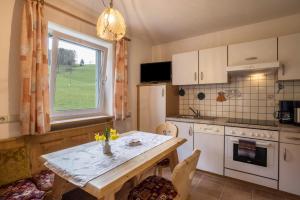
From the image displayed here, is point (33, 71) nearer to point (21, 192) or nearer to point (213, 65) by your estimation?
point (21, 192)

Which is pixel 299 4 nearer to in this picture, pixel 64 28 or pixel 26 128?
pixel 64 28

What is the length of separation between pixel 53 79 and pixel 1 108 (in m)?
0.68

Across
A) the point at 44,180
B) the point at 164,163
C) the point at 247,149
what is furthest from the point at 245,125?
the point at 44,180

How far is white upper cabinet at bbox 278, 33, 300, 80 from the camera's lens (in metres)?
2.16

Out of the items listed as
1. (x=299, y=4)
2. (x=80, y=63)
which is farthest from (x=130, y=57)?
(x=299, y=4)

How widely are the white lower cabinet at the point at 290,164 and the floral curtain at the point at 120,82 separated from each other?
2259 mm

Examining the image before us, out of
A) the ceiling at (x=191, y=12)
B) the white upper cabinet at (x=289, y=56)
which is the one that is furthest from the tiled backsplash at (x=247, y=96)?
the ceiling at (x=191, y=12)

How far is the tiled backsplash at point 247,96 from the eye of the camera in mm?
2526

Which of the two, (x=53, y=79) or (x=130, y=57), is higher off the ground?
(x=130, y=57)

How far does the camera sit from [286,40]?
221 centimetres

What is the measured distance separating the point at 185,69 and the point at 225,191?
1.98 meters

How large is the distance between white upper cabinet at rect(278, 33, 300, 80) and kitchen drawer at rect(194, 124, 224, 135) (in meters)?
1.06

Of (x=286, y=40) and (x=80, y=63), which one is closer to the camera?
(x=286, y=40)

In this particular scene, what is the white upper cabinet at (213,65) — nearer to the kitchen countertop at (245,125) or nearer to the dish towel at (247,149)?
the kitchen countertop at (245,125)
